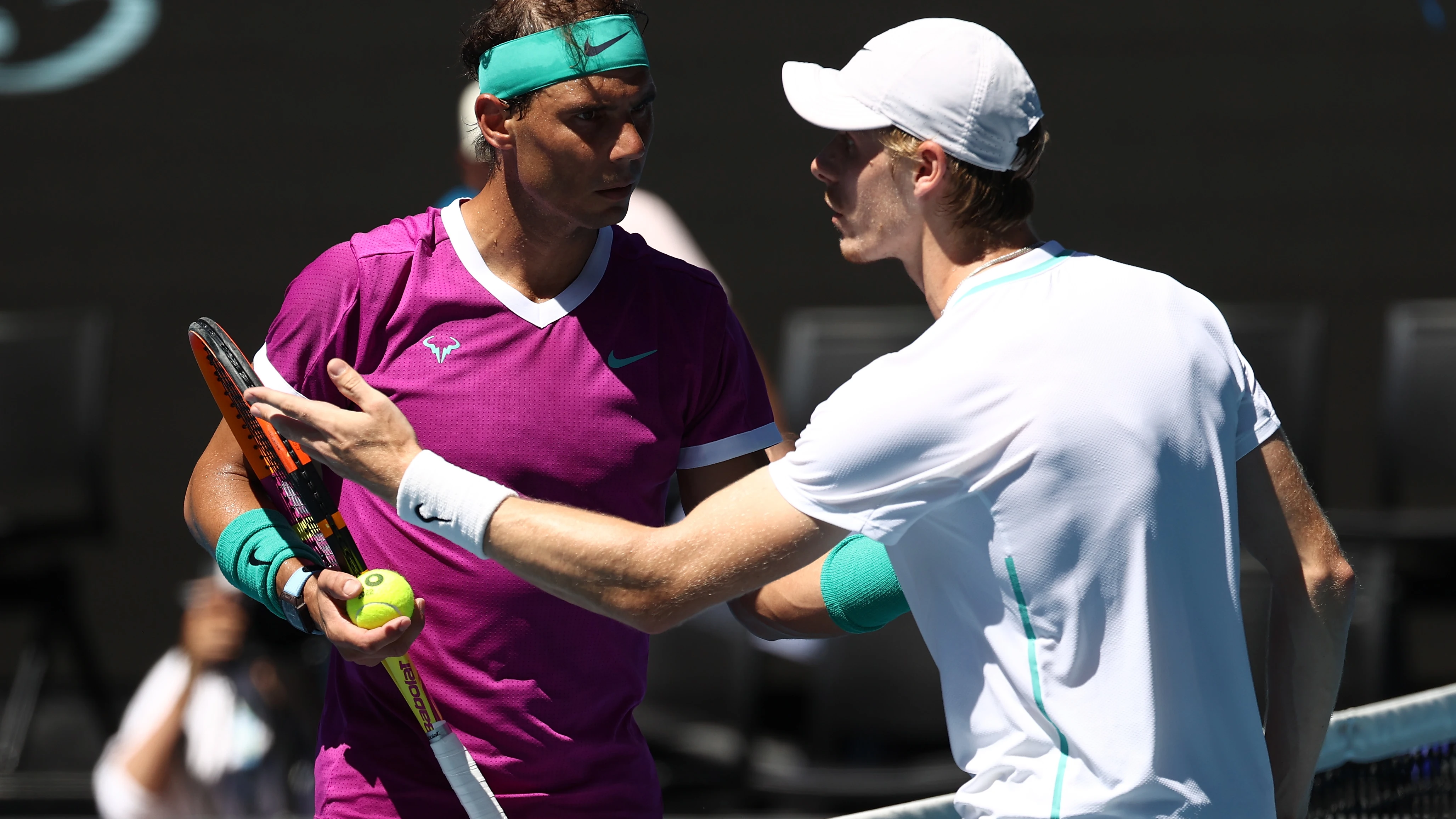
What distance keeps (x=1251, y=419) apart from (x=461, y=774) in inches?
44.4

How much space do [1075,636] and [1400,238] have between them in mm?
4476

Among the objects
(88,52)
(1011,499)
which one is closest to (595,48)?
(1011,499)

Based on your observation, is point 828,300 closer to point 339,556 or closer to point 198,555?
point 198,555

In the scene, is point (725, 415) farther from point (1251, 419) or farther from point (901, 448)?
point (1251, 419)

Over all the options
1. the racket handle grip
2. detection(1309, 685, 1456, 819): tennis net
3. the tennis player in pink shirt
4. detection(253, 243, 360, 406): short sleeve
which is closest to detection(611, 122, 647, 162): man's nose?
the tennis player in pink shirt

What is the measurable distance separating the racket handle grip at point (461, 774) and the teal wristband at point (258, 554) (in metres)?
0.28

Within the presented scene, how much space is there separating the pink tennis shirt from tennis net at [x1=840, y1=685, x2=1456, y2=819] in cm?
70

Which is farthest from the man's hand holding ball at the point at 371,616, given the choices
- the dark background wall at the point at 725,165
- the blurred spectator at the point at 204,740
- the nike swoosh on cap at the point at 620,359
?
the dark background wall at the point at 725,165

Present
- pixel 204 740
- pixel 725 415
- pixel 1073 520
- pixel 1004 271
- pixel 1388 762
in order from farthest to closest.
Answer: pixel 204 740 < pixel 1388 762 < pixel 725 415 < pixel 1004 271 < pixel 1073 520

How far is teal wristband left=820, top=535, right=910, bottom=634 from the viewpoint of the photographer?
2.30m

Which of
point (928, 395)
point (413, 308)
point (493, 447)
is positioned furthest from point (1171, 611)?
point (413, 308)

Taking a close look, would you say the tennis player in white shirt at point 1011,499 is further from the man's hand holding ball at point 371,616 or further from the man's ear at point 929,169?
the man's hand holding ball at point 371,616

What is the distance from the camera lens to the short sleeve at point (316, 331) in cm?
219

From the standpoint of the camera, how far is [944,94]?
6.13 feet
